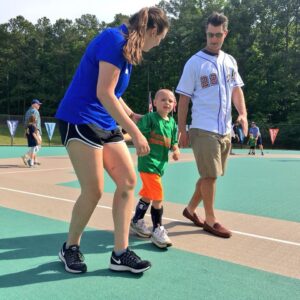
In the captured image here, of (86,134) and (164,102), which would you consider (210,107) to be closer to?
(164,102)

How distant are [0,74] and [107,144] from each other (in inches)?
2846

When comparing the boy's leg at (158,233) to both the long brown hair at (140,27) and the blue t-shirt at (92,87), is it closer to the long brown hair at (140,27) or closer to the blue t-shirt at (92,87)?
the blue t-shirt at (92,87)

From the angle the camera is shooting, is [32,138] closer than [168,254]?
No

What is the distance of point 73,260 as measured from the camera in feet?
11.2

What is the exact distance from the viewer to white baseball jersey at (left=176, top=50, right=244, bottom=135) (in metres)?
4.69

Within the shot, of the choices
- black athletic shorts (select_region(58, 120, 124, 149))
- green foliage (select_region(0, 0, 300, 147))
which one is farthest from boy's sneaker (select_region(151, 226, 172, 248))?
green foliage (select_region(0, 0, 300, 147))

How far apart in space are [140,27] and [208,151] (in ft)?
5.92

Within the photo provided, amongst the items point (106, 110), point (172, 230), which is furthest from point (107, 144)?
point (172, 230)

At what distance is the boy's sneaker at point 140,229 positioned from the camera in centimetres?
456

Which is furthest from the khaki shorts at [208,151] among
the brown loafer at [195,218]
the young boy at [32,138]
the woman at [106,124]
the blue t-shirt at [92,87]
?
the young boy at [32,138]

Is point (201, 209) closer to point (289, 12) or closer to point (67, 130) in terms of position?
point (67, 130)

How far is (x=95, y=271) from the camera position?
3.46 meters

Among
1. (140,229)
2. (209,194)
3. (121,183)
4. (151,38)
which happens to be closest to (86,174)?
(121,183)

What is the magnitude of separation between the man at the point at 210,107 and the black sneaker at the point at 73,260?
1702 mm
